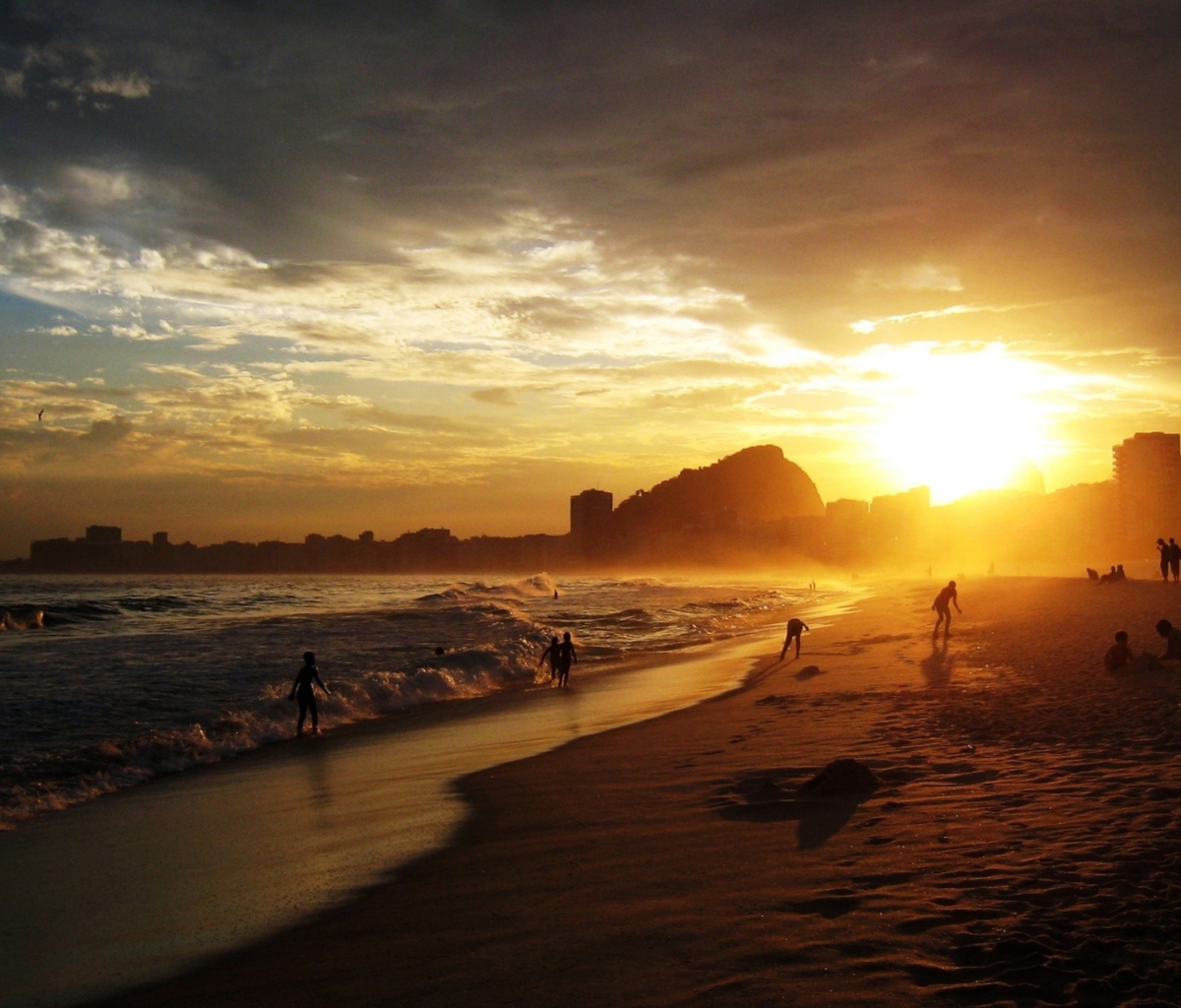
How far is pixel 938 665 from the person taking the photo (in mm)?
20141

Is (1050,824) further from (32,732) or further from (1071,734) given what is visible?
(32,732)

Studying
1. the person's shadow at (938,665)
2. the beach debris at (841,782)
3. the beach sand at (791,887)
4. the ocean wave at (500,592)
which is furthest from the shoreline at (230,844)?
the ocean wave at (500,592)

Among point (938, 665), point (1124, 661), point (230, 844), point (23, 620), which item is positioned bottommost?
point (23, 620)

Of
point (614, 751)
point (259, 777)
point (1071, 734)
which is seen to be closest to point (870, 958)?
point (1071, 734)

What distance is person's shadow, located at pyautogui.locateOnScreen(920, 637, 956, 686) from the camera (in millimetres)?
17702

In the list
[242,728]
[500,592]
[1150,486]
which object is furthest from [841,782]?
[1150,486]

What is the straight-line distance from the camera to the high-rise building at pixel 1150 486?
126062 mm

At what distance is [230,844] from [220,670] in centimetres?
1737

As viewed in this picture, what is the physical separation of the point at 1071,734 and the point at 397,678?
684 inches

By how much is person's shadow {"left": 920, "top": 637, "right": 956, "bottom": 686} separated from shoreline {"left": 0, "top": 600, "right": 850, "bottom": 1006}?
576 cm

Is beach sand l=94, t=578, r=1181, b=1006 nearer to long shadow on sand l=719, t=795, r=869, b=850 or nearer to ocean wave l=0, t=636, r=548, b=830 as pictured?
long shadow on sand l=719, t=795, r=869, b=850

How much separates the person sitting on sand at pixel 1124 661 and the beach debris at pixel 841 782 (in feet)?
28.4

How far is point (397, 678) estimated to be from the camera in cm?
2400

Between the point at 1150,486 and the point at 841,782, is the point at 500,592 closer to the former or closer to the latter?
the point at 841,782
